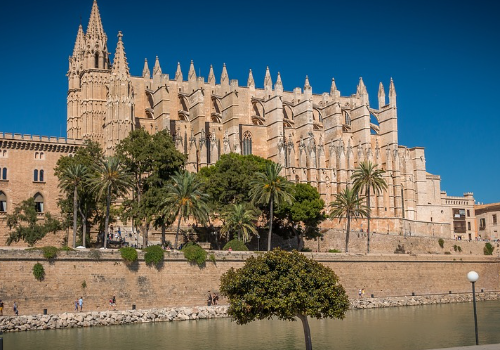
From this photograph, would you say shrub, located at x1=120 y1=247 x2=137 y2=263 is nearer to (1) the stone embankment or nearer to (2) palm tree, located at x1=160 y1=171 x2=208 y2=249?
(1) the stone embankment

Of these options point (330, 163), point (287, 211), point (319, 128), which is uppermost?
point (319, 128)

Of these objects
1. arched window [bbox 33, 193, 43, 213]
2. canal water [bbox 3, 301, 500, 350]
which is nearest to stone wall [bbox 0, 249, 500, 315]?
canal water [bbox 3, 301, 500, 350]

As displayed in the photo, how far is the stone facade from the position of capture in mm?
76188

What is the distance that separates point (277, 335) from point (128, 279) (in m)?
9.27

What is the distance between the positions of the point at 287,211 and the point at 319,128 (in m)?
22.8

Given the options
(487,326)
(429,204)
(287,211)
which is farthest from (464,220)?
(487,326)

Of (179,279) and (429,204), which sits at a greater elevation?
(429,204)

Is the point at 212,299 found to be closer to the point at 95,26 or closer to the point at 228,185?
the point at 228,185

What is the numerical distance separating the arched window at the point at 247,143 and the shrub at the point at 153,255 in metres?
29.6

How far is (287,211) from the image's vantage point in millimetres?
51094

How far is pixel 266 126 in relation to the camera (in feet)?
219

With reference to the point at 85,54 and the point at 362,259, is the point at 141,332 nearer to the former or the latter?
the point at 362,259

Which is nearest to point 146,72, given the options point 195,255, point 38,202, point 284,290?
point 38,202

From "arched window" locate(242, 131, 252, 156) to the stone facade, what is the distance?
2985 cm
